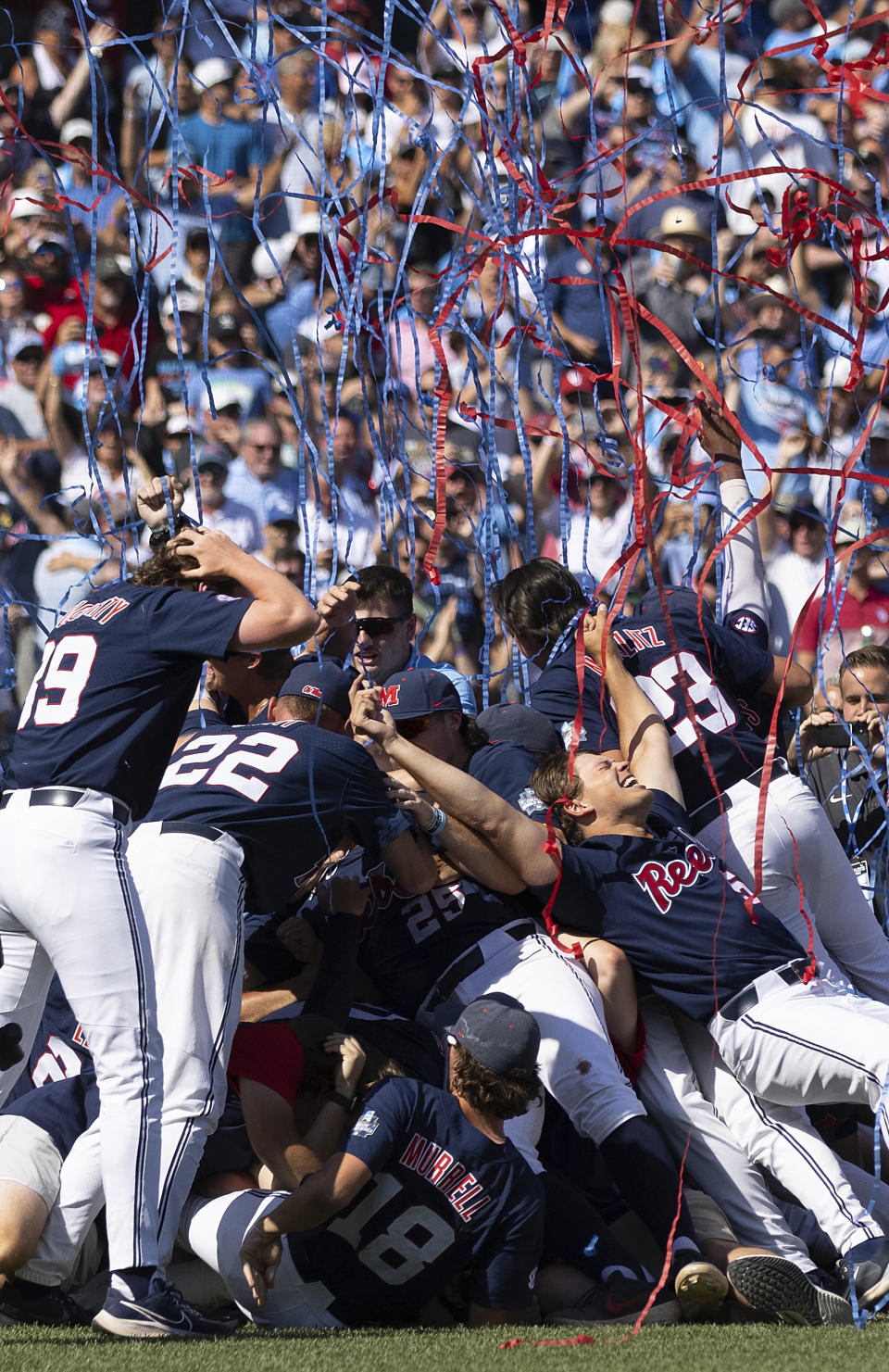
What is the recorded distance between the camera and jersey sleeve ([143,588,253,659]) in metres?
3.02

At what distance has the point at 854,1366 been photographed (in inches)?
95.1

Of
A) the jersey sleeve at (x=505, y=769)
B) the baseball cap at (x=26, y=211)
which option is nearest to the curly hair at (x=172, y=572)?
the jersey sleeve at (x=505, y=769)

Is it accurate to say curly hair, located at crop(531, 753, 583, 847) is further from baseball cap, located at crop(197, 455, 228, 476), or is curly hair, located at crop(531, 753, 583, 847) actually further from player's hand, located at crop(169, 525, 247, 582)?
baseball cap, located at crop(197, 455, 228, 476)

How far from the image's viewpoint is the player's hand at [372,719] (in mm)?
3359

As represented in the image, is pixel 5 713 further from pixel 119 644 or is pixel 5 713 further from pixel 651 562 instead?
pixel 651 562

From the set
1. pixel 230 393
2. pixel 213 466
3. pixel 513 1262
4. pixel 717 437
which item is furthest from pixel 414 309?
pixel 513 1262

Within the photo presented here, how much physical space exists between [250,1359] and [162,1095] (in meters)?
0.54

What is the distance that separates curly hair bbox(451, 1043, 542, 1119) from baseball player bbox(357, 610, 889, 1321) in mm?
532

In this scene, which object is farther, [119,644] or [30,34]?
[30,34]

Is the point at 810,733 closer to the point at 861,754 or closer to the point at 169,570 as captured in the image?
the point at 861,754

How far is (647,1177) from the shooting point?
3117mm

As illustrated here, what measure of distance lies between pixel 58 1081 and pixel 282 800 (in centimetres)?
85

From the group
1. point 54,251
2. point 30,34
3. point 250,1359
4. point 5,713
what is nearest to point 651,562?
point 250,1359

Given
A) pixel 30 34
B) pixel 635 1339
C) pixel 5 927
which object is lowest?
pixel 635 1339
